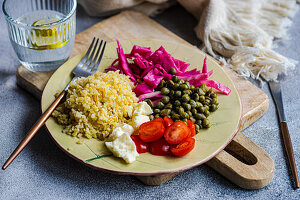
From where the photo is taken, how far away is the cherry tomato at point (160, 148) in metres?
2.05

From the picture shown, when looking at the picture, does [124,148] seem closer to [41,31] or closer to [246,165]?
[246,165]

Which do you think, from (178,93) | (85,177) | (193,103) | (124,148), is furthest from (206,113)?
(85,177)

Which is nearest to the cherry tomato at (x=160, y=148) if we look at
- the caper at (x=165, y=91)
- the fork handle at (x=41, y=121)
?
the caper at (x=165, y=91)

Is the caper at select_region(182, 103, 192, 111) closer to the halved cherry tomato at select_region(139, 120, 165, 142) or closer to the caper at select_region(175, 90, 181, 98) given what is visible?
the caper at select_region(175, 90, 181, 98)

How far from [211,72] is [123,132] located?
0.81 meters

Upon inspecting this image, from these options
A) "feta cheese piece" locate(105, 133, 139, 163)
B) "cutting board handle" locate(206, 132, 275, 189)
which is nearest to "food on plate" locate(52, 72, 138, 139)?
"feta cheese piece" locate(105, 133, 139, 163)

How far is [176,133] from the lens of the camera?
202cm

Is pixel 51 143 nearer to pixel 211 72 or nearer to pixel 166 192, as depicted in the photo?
pixel 166 192

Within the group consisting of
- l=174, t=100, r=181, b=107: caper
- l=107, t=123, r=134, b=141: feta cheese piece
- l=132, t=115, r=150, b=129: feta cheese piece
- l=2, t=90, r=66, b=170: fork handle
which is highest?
l=174, t=100, r=181, b=107: caper

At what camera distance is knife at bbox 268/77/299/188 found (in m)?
2.25

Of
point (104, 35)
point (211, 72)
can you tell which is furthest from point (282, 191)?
point (104, 35)

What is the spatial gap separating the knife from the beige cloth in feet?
0.33

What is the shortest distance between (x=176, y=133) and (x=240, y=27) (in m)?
1.51

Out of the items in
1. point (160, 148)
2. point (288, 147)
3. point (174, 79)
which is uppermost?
point (174, 79)
